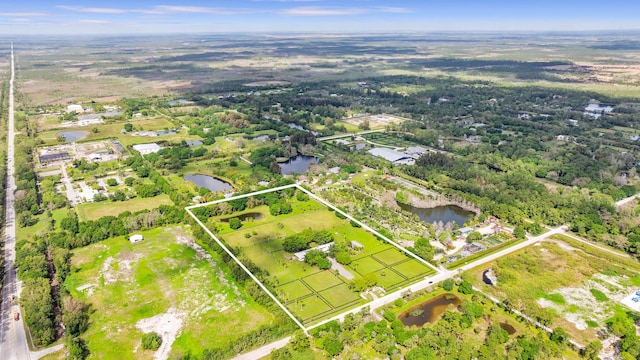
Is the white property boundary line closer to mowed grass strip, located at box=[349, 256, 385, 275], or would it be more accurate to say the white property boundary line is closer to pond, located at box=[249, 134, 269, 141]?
mowed grass strip, located at box=[349, 256, 385, 275]

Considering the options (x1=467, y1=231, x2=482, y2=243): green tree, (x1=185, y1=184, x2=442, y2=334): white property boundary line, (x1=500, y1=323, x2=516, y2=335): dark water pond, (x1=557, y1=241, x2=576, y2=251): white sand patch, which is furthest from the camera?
(x1=467, y1=231, x2=482, y2=243): green tree

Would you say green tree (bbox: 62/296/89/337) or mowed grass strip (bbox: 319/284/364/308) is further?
mowed grass strip (bbox: 319/284/364/308)

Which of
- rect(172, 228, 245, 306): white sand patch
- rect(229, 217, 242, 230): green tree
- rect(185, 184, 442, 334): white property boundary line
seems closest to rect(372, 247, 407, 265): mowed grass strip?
rect(185, 184, 442, 334): white property boundary line

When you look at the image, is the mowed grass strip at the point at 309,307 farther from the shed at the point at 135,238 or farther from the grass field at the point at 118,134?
the grass field at the point at 118,134

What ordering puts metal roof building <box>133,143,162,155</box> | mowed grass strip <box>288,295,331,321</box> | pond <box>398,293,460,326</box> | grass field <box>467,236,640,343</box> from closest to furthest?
pond <box>398,293,460,326</box>, mowed grass strip <box>288,295,331,321</box>, grass field <box>467,236,640,343</box>, metal roof building <box>133,143,162,155</box>

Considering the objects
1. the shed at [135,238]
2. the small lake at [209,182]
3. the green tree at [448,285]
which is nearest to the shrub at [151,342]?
the shed at [135,238]

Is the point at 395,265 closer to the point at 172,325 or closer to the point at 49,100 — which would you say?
the point at 172,325
